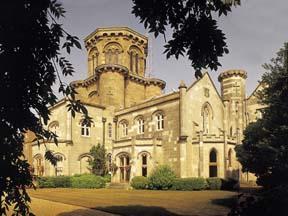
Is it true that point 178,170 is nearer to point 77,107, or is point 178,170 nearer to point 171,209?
point 171,209

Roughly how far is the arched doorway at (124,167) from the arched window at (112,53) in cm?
1809

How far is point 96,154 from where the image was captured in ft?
144

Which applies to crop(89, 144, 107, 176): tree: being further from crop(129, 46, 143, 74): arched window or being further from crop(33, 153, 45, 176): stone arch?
crop(129, 46, 143, 74): arched window

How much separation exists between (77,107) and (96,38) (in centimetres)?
5151

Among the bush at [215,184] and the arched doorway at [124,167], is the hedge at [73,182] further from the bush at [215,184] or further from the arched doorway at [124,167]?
the bush at [215,184]

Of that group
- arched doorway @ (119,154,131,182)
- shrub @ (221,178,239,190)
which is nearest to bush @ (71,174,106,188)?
arched doorway @ (119,154,131,182)

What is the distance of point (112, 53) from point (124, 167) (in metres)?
19.9

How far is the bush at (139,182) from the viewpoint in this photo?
36438mm

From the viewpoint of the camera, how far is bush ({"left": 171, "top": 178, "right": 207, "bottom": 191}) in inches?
1355

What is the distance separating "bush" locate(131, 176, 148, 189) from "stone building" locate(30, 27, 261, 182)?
221 cm

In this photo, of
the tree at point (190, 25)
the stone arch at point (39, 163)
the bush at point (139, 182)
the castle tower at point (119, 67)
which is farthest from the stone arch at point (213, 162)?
the tree at point (190, 25)

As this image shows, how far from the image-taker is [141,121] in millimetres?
45406

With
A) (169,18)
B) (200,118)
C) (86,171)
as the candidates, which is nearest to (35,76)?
(169,18)

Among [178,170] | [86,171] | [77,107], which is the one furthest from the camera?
[86,171]
